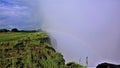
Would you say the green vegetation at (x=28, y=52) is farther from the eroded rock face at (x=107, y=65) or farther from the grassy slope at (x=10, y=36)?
the eroded rock face at (x=107, y=65)

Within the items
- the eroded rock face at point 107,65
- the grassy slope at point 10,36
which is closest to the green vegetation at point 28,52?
the grassy slope at point 10,36

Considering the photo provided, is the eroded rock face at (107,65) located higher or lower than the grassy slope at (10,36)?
lower

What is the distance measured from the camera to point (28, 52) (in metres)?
2.00

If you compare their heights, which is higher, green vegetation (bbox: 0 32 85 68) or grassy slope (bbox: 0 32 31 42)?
grassy slope (bbox: 0 32 31 42)

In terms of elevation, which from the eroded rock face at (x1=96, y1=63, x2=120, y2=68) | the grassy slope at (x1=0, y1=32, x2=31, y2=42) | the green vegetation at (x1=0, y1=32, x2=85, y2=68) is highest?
the grassy slope at (x1=0, y1=32, x2=31, y2=42)

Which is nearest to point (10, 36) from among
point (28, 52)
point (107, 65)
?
point (28, 52)

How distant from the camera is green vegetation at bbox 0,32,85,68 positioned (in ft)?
6.37

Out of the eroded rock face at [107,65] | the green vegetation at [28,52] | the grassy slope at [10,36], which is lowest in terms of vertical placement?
the eroded rock face at [107,65]

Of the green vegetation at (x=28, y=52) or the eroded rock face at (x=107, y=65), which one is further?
the eroded rock face at (x=107, y=65)

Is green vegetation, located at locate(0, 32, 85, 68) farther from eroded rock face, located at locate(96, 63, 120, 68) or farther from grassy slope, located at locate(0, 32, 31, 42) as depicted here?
eroded rock face, located at locate(96, 63, 120, 68)

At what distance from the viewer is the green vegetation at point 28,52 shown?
6.37ft

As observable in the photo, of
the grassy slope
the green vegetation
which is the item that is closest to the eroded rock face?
the green vegetation

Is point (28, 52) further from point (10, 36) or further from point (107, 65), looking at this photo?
point (107, 65)

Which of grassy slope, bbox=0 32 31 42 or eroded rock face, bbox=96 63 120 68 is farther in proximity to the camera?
eroded rock face, bbox=96 63 120 68
